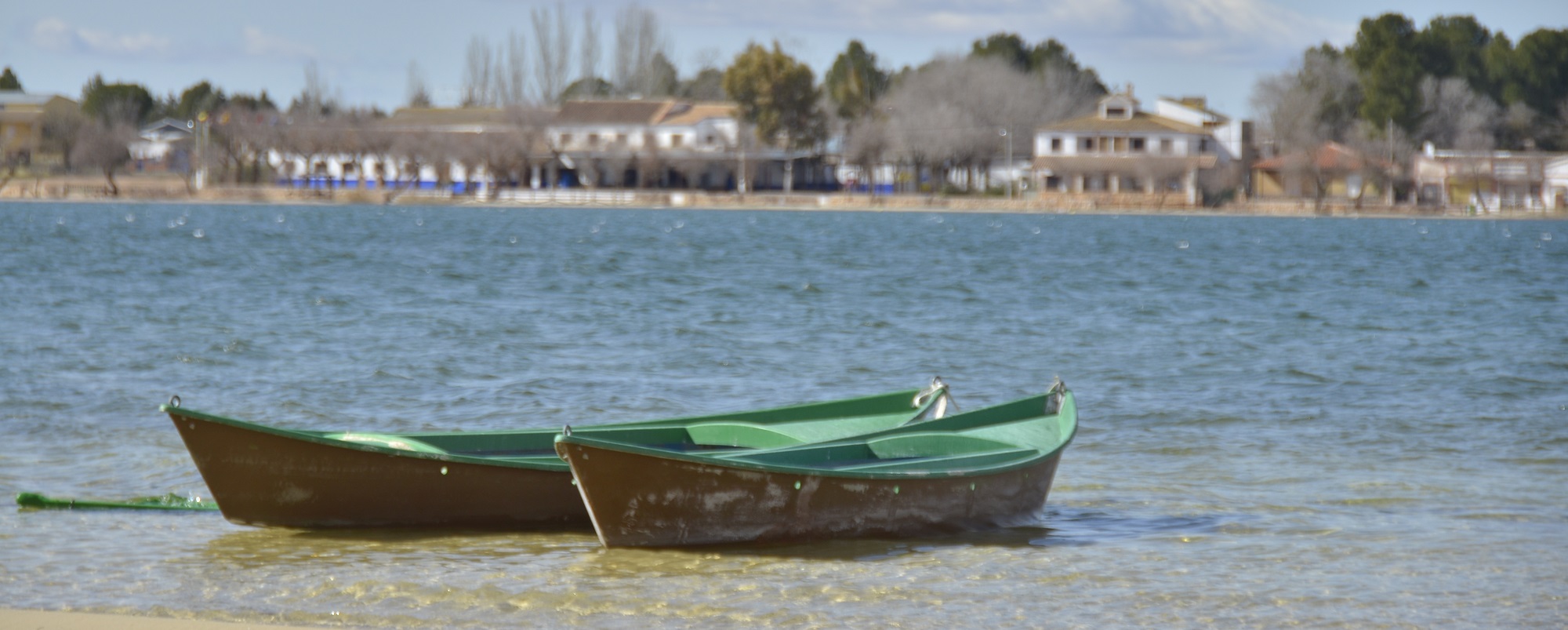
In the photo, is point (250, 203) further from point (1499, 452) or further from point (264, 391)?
point (1499, 452)

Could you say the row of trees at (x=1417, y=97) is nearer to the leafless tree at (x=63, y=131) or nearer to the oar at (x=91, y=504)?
the leafless tree at (x=63, y=131)

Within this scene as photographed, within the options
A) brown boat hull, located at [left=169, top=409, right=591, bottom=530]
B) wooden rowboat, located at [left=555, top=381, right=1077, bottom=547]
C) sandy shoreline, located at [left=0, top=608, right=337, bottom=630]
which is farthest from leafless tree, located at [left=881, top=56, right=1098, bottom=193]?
sandy shoreline, located at [left=0, top=608, right=337, bottom=630]

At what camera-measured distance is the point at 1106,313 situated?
28766mm

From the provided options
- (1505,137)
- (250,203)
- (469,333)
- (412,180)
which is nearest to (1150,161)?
(1505,137)

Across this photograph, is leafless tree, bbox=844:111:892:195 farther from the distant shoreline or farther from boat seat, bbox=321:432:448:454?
boat seat, bbox=321:432:448:454

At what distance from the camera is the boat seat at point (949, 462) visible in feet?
29.3

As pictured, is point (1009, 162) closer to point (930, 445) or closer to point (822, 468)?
point (930, 445)

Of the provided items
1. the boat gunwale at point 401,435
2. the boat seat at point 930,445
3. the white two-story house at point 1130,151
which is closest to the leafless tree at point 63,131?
the white two-story house at point 1130,151

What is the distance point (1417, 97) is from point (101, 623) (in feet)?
307

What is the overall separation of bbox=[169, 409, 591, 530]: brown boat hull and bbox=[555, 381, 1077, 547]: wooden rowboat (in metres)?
0.52

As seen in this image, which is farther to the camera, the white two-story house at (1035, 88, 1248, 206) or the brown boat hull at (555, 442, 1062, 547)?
the white two-story house at (1035, 88, 1248, 206)

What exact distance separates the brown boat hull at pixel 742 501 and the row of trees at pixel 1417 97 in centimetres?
8228

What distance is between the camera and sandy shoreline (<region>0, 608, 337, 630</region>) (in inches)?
270

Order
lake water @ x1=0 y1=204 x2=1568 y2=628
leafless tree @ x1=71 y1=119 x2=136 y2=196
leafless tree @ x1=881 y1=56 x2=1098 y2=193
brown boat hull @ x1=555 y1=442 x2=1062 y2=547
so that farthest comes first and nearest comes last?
1. leafless tree @ x1=71 y1=119 x2=136 y2=196
2. leafless tree @ x1=881 y1=56 x2=1098 y2=193
3. brown boat hull @ x1=555 y1=442 x2=1062 y2=547
4. lake water @ x1=0 y1=204 x2=1568 y2=628
